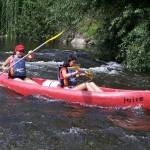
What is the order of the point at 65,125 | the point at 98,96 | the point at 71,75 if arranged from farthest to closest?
the point at 71,75, the point at 98,96, the point at 65,125

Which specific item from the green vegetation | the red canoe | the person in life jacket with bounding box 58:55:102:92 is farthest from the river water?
the green vegetation

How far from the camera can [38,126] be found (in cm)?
614

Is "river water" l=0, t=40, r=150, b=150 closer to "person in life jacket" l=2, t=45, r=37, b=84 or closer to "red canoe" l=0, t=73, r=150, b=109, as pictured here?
"red canoe" l=0, t=73, r=150, b=109

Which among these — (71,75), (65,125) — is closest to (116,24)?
(71,75)

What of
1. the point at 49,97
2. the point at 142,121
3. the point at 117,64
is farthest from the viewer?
the point at 117,64

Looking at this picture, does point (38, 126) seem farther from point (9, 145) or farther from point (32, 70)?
point (32, 70)

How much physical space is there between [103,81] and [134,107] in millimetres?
Result: 3361

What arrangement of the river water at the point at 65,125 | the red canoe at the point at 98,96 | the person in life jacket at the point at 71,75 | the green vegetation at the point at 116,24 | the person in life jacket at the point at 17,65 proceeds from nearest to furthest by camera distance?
the river water at the point at 65,125
the red canoe at the point at 98,96
the person in life jacket at the point at 71,75
the person in life jacket at the point at 17,65
the green vegetation at the point at 116,24

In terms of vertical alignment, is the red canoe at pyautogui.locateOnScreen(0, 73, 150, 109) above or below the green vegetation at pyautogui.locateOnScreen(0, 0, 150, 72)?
below

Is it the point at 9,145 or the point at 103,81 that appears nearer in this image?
the point at 9,145

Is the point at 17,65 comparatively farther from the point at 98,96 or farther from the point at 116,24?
the point at 116,24

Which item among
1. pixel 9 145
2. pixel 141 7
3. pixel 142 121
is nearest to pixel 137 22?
pixel 141 7

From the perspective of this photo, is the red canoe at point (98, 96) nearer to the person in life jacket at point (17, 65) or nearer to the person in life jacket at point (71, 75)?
the person in life jacket at point (71, 75)

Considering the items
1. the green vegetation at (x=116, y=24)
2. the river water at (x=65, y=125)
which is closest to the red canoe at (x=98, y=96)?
the river water at (x=65, y=125)
